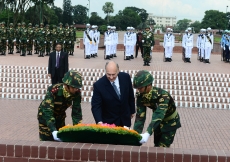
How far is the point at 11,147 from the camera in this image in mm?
3547

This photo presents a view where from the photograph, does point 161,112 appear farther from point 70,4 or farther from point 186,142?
point 70,4

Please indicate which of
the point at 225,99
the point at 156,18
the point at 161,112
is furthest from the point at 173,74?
the point at 156,18

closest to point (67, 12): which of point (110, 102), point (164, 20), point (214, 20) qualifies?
point (214, 20)

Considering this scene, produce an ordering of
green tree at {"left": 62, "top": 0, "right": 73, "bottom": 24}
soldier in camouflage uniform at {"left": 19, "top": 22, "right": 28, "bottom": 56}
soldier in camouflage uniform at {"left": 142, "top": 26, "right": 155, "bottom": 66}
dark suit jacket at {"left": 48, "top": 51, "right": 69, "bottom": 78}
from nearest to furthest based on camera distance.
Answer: dark suit jacket at {"left": 48, "top": 51, "right": 69, "bottom": 78}, soldier in camouflage uniform at {"left": 142, "top": 26, "right": 155, "bottom": 66}, soldier in camouflage uniform at {"left": 19, "top": 22, "right": 28, "bottom": 56}, green tree at {"left": 62, "top": 0, "right": 73, "bottom": 24}

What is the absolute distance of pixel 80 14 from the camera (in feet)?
279

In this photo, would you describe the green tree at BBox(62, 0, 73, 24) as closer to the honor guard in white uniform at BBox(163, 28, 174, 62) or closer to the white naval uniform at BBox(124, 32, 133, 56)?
the white naval uniform at BBox(124, 32, 133, 56)

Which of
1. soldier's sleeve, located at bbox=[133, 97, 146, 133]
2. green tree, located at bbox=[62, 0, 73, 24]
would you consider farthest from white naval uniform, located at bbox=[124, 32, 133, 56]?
green tree, located at bbox=[62, 0, 73, 24]

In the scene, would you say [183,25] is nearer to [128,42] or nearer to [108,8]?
[108,8]

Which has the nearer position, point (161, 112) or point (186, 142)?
point (161, 112)

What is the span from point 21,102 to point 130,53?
354 inches

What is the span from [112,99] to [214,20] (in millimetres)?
88256

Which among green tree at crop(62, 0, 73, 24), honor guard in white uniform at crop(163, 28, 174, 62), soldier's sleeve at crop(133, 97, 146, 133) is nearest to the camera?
soldier's sleeve at crop(133, 97, 146, 133)

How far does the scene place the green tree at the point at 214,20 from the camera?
8555 cm

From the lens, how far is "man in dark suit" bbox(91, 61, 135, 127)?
14.6 feet
